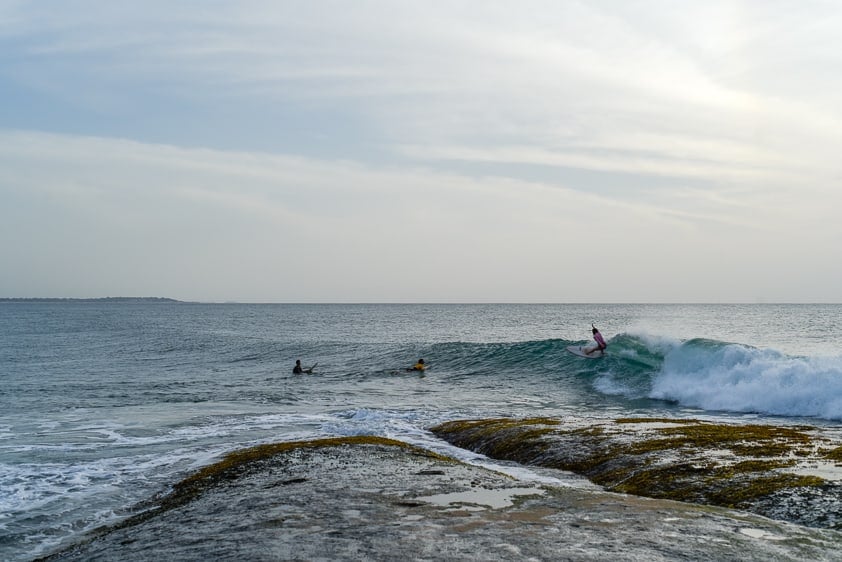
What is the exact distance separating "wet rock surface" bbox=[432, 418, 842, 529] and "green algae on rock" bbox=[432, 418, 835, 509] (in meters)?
0.02

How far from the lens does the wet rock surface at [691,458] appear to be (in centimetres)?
994

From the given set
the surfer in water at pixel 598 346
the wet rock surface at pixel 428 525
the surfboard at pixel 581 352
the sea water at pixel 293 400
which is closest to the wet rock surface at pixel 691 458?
the wet rock surface at pixel 428 525

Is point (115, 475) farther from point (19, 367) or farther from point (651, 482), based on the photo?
point (19, 367)

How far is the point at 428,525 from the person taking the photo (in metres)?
8.23

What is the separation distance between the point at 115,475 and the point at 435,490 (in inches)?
358

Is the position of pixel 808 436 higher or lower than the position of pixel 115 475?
higher

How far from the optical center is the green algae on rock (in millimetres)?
10875

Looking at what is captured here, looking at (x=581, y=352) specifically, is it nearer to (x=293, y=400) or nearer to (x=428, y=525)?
(x=293, y=400)

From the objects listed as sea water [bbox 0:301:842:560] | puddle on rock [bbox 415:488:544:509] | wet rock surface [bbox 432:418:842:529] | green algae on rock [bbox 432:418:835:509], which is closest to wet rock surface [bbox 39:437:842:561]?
puddle on rock [bbox 415:488:544:509]

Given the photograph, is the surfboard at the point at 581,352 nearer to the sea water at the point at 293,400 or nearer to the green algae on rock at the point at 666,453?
the sea water at the point at 293,400

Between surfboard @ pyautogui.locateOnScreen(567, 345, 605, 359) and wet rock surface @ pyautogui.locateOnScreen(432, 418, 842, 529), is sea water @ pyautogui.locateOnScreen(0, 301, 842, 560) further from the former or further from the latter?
wet rock surface @ pyautogui.locateOnScreen(432, 418, 842, 529)

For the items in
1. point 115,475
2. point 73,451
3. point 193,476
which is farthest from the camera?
point 73,451

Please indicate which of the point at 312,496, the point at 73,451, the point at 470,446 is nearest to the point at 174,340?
the point at 73,451

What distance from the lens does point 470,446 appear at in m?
17.9
